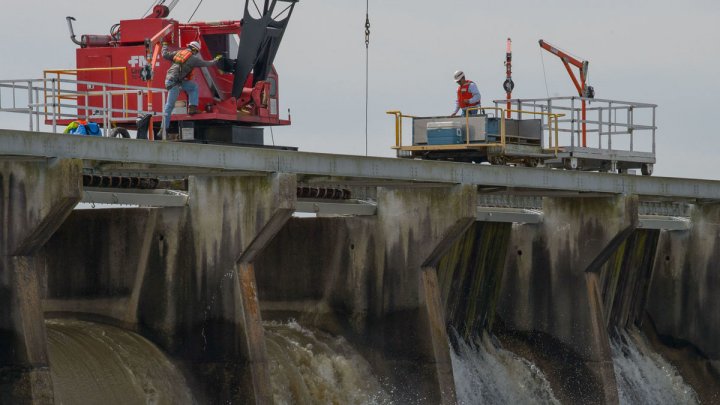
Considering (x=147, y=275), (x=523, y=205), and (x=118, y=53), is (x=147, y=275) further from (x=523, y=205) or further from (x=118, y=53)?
(x=523, y=205)

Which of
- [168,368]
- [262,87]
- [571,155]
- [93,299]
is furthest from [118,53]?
[571,155]

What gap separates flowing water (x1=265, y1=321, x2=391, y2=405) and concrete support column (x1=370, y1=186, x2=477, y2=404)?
466mm

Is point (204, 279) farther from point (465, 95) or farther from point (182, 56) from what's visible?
point (465, 95)

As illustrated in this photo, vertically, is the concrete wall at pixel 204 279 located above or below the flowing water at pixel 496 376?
above

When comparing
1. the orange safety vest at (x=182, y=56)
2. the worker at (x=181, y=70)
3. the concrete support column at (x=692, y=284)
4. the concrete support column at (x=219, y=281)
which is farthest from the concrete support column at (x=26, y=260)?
the concrete support column at (x=692, y=284)

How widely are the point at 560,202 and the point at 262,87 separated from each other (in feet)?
21.5

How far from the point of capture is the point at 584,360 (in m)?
33.9

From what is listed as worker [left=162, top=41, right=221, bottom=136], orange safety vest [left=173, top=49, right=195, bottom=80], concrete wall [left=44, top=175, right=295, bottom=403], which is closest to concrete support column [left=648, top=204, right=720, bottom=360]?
worker [left=162, top=41, right=221, bottom=136]

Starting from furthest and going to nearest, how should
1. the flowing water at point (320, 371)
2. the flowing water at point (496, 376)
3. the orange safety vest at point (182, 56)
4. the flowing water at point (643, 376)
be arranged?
the flowing water at point (643, 376), the flowing water at point (496, 376), the flowing water at point (320, 371), the orange safety vest at point (182, 56)

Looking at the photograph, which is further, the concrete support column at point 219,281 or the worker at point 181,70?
the worker at point 181,70

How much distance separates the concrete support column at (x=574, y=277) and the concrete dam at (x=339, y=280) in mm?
42

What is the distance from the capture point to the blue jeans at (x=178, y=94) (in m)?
27.5

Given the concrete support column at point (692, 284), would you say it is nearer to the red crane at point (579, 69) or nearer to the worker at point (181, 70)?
the red crane at point (579, 69)

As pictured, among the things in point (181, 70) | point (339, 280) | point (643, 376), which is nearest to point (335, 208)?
point (339, 280)
